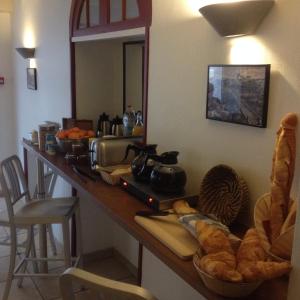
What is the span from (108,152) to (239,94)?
931 millimetres

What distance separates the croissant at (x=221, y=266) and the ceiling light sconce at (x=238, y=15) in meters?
0.80

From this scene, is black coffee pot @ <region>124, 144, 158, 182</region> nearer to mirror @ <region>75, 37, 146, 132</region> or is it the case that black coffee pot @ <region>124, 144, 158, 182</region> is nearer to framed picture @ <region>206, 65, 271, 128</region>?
framed picture @ <region>206, 65, 271, 128</region>

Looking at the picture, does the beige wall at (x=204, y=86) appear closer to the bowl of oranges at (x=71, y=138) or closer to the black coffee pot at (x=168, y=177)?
the black coffee pot at (x=168, y=177)

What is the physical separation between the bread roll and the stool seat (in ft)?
4.52

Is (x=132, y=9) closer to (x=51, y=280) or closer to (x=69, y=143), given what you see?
(x=69, y=143)

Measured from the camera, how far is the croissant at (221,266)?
982mm

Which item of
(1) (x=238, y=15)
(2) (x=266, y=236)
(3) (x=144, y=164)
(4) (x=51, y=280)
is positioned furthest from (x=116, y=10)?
(4) (x=51, y=280)

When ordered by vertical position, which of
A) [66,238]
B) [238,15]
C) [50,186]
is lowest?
[66,238]

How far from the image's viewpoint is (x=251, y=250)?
111cm

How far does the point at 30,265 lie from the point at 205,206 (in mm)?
1912

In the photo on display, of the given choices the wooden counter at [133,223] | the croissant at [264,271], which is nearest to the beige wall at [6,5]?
the wooden counter at [133,223]

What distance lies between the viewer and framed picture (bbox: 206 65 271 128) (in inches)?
53.9

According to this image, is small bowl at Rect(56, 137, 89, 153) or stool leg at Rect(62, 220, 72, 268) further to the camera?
small bowl at Rect(56, 137, 89, 153)

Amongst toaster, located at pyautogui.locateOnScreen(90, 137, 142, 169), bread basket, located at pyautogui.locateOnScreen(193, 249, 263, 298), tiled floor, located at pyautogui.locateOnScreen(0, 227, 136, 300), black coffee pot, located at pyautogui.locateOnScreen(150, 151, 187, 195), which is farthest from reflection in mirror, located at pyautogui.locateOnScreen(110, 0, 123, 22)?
tiled floor, located at pyautogui.locateOnScreen(0, 227, 136, 300)
